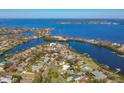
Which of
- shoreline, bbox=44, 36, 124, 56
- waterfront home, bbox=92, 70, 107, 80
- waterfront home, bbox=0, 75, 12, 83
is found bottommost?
waterfront home, bbox=0, 75, 12, 83

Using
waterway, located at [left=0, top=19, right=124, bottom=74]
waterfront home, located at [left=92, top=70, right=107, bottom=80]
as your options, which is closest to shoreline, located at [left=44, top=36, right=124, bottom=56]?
waterway, located at [left=0, top=19, right=124, bottom=74]

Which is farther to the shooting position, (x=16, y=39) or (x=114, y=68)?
(x=16, y=39)

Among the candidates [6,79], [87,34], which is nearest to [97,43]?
[87,34]

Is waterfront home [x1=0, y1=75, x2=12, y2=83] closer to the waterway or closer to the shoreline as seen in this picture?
the waterway

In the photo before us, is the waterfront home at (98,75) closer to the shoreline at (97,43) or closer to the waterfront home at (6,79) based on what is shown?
the shoreline at (97,43)

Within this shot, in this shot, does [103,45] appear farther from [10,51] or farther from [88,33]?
[10,51]

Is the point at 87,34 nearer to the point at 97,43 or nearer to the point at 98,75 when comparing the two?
the point at 97,43

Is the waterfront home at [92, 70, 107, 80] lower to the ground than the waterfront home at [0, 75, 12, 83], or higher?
higher


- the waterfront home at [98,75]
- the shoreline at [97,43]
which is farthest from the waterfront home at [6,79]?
the waterfront home at [98,75]
